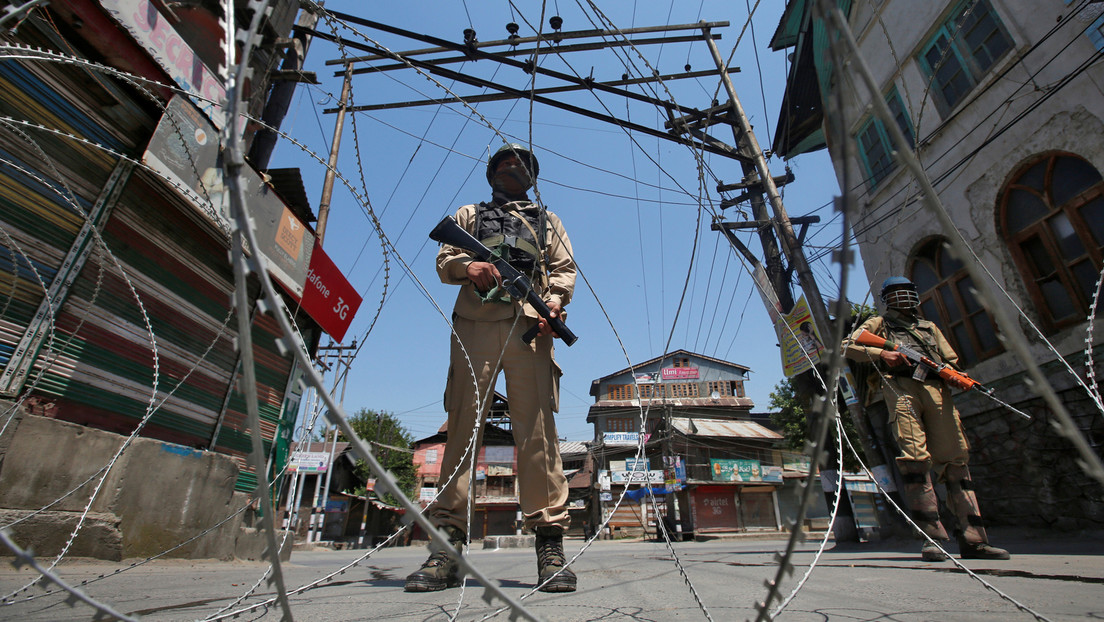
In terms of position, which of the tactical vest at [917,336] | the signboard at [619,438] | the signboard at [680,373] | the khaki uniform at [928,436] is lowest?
the khaki uniform at [928,436]

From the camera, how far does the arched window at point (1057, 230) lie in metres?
4.95

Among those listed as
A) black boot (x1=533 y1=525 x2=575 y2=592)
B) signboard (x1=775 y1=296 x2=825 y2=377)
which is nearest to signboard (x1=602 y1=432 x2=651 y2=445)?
signboard (x1=775 y1=296 x2=825 y2=377)

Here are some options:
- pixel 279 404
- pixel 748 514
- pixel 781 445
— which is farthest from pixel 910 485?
pixel 781 445

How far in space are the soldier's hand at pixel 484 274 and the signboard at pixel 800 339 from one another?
4.70m

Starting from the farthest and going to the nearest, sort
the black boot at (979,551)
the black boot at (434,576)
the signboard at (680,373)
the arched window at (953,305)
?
the signboard at (680,373) < the arched window at (953,305) < the black boot at (979,551) < the black boot at (434,576)

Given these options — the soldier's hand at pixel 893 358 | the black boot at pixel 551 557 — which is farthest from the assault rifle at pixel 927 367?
the black boot at pixel 551 557

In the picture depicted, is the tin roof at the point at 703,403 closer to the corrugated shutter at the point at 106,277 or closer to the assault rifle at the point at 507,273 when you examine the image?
the corrugated shutter at the point at 106,277

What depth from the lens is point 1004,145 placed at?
5.80 m

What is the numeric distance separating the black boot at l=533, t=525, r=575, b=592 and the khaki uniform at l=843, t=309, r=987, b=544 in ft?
7.33

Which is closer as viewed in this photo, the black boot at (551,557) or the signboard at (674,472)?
the black boot at (551,557)

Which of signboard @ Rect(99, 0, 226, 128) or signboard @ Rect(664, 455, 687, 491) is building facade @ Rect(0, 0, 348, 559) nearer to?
signboard @ Rect(99, 0, 226, 128)

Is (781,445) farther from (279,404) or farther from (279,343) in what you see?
(279,343)

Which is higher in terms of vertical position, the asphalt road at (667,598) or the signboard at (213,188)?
the signboard at (213,188)

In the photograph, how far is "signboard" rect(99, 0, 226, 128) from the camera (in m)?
3.95
